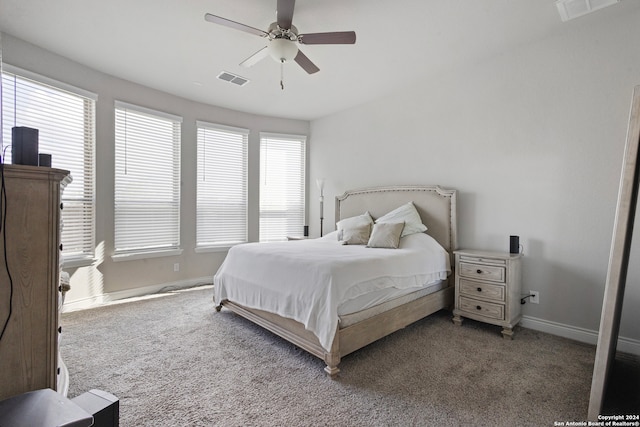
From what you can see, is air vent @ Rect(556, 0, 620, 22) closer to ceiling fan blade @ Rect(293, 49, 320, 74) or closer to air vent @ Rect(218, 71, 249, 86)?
ceiling fan blade @ Rect(293, 49, 320, 74)

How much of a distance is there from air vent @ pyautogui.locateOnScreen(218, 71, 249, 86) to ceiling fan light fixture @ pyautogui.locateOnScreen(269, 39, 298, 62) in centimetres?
132

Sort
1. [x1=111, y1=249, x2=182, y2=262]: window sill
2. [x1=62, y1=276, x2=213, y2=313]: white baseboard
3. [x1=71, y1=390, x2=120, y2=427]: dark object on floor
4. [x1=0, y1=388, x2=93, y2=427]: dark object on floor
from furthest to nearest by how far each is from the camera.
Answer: [x1=111, y1=249, x2=182, y2=262]: window sill → [x1=62, y1=276, x2=213, y2=313]: white baseboard → [x1=71, y1=390, x2=120, y2=427]: dark object on floor → [x1=0, y1=388, x2=93, y2=427]: dark object on floor

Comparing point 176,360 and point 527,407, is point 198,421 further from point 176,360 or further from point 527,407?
point 527,407

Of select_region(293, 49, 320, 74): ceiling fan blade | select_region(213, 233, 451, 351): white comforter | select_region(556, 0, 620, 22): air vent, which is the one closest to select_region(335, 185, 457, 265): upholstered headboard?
select_region(213, 233, 451, 351): white comforter

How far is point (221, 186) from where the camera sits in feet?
15.6

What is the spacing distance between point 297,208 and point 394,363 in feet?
11.6

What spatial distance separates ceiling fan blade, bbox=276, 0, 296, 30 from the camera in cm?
Answer: 203

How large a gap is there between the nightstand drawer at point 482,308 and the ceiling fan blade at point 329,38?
258cm

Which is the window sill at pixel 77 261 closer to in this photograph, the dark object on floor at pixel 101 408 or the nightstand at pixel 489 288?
the dark object on floor at pixel 101 408

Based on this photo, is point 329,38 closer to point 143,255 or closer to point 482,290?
point 482,290

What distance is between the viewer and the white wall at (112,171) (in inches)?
127

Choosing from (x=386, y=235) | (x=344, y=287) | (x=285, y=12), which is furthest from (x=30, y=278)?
(x=386, y=235)

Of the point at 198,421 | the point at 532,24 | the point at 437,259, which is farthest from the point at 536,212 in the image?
the point at 198,421

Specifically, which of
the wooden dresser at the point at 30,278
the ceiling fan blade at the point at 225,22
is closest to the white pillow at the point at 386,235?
the ceiling fan blade at the point at 225,22
